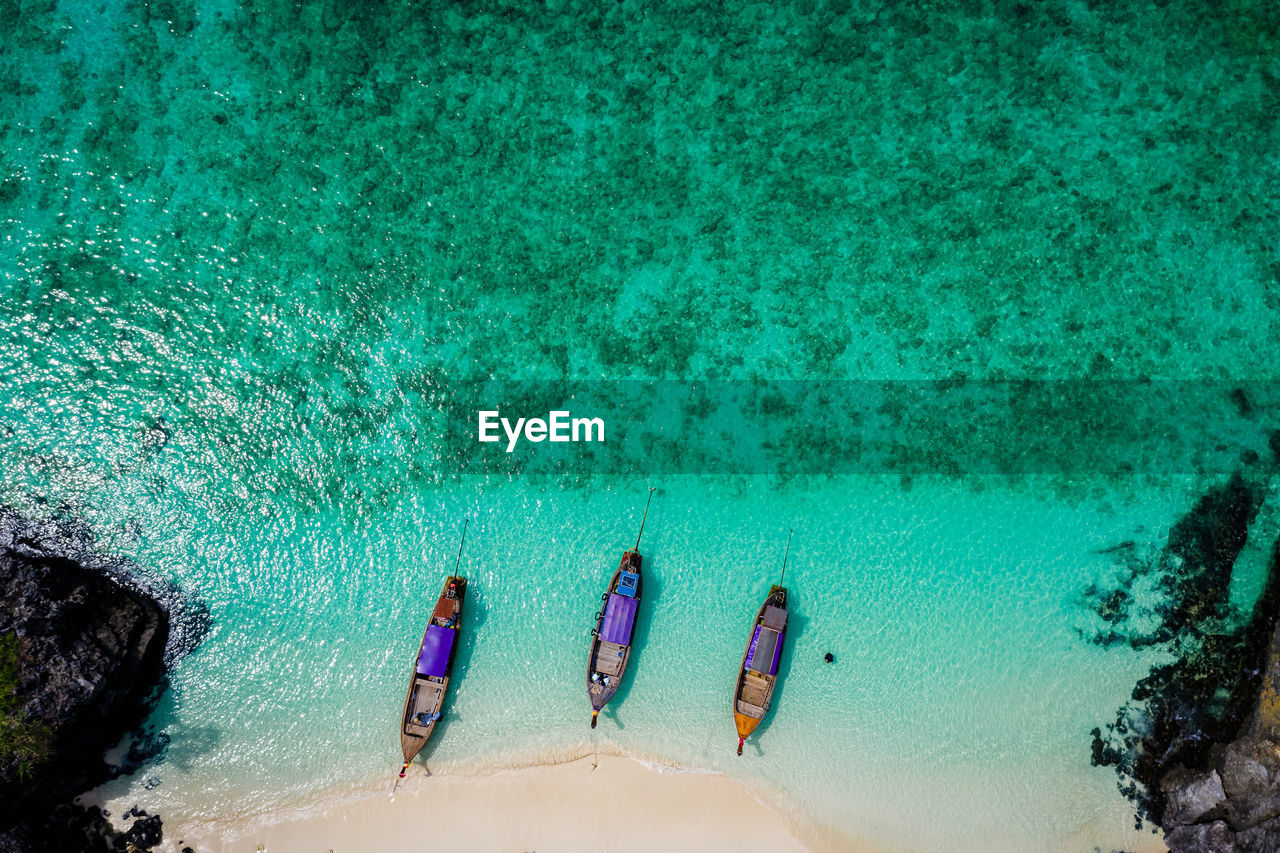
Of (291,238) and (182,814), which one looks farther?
(291,238)

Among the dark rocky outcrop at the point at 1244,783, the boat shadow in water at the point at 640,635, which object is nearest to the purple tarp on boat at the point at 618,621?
the boat shadow in water at the point at 640,635

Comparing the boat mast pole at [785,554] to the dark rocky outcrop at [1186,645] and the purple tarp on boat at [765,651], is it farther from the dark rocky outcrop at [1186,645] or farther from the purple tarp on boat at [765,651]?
the dark rocky outcrop at [1186,645]

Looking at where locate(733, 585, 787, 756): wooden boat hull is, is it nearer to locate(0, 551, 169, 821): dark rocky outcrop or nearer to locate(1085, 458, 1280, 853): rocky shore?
locate(1085, 458, 1280, 853): rocky shore

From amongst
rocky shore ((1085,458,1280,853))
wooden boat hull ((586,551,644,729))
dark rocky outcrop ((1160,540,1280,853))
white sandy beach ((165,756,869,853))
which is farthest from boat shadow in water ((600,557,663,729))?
dark rocky outcrop ((1160,540,1280,853))

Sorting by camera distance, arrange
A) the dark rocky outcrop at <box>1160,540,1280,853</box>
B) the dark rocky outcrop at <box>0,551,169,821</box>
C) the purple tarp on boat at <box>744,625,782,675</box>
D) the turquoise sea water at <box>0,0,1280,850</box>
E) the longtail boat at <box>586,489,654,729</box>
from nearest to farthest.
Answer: the dark rocky outcrop at <box>0,551,169,821</box> → the dark rocky outcrop at <box>1160,540,1280,853</box> → the purple tarp on boat at <box>744,625,782,675</box> → the longtail boat at <box>586,489,654,729</box> → the turquoise sea water at <box>0,0,1280,850</box>

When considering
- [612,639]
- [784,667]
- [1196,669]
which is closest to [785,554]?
[784,667]

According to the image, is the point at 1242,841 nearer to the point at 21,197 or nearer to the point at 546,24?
the point at 546,24

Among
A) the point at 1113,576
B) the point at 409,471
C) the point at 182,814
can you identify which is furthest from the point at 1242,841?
the point at 182,814
